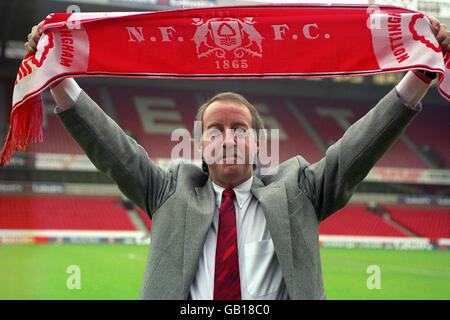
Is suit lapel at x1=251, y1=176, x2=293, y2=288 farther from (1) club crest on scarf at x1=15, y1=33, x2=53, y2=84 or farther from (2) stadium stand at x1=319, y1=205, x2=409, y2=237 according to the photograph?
(2) stadium stand at x1=319, y1=205, x2=409, y2=237

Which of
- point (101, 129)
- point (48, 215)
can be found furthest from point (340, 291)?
point (48, 215)

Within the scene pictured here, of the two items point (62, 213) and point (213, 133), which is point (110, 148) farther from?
point (62, 213)

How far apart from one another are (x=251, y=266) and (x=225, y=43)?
3.87 feet

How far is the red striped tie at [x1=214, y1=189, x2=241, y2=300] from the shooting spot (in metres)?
1.89

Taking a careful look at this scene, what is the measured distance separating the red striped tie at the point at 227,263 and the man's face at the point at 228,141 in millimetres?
199

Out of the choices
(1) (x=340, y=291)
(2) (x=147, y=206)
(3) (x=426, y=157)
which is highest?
(3) (x=426, y=157)

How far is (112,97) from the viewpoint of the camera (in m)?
24.5

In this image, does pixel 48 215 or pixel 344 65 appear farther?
pixel 48 215

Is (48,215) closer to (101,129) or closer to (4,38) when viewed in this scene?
(4,38)

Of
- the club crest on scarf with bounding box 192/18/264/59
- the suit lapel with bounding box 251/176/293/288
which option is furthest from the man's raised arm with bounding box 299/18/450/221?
the club crest on scarf with bounding box 192/18/264/59

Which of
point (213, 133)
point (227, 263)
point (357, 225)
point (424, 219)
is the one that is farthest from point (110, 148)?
point (424, 219)

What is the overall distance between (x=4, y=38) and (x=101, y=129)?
2167 cm

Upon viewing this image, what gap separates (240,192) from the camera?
82.9 inches
